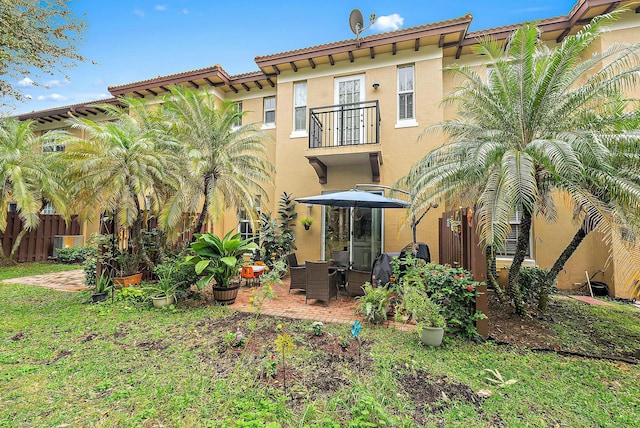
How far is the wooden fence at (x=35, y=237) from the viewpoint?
11859 mm

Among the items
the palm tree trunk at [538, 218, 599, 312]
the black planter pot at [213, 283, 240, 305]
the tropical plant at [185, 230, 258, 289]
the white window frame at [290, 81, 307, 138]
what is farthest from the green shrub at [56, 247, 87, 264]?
the palm tree trunk at [538, 218, 599, 312]

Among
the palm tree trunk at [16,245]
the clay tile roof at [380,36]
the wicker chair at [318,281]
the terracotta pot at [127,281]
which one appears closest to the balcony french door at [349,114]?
the clay tile roof at [380,36]

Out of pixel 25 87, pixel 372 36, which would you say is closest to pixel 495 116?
pixel 372 36

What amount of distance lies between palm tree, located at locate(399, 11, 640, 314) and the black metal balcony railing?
4009mm

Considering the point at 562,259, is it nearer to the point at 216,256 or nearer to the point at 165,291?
the point at 216,256

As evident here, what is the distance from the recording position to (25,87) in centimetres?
887

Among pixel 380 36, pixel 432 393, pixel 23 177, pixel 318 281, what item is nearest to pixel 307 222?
pixel 318 281

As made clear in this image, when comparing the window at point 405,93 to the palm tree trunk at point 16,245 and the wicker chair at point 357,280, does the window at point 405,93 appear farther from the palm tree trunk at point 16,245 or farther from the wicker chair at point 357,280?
the palm tree trunk at point 16,245

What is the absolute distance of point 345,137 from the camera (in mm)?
10164

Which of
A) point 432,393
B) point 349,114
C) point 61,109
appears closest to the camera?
point 432,393

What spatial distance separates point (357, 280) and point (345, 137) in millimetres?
5569

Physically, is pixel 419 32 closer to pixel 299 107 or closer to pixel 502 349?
pixel 299 107

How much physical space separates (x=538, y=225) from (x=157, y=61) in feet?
51.6

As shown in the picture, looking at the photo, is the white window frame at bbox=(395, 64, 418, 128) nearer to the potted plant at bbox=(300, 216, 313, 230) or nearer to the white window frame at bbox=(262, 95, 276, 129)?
the potted plant at bbox=(300, 216, 313, 230)
